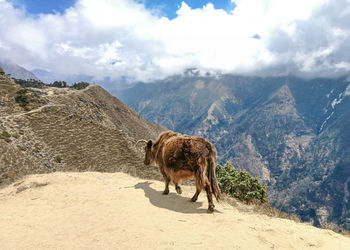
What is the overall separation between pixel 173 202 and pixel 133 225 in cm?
299

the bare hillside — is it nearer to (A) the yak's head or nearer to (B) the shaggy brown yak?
(A) the yak's head

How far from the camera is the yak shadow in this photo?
912cm

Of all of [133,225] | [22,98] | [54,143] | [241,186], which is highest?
[22,98]

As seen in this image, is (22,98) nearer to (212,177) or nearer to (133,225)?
(212,177)

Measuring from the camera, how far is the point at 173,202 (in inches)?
392

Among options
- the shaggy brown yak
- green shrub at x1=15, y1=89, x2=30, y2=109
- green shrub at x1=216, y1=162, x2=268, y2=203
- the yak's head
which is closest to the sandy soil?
the shaggy brown yak

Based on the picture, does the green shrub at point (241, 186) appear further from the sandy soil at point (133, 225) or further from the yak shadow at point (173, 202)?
the sandy soil at point (133, 225)

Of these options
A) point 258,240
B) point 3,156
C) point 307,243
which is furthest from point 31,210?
point 3,156

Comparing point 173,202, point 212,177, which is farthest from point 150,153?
point 212,177

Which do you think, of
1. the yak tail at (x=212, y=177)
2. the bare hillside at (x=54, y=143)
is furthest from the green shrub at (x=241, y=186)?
the yak tail at (x=212, y=177)

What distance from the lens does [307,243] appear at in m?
6.74

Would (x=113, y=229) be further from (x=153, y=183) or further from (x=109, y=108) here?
(x=109, y=108)

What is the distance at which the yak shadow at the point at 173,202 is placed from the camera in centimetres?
912

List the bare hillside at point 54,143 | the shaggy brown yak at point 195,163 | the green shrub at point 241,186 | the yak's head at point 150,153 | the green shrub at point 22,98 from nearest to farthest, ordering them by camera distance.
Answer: the shaggy brown yak at point 195,163 < the yak's head at point 150,153 < the green shrub at point 241,186 < the bare hillside at point 54,143 < the green shrub at point 22,98
